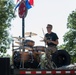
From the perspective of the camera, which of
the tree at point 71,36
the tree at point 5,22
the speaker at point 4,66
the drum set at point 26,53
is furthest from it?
the tree at point 71,36

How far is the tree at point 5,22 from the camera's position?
A: 35125mm

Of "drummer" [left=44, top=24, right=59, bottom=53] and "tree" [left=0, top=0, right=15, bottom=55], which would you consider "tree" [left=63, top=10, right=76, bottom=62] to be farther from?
"drummer" [left=44, top=24, right=59, bottom=53]

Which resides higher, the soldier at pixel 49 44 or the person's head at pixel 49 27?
the person's head at pixel 49 27

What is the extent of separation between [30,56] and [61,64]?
2.85ft

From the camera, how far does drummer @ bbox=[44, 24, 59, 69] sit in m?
8.99

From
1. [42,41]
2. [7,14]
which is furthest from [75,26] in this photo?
[42,41]

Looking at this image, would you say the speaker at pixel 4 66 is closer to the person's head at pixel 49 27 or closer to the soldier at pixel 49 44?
the soldier at pixel 49 44

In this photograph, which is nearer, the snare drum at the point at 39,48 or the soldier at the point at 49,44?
the snare drum at the point at 39,48

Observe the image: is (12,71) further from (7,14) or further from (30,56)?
(7,14)

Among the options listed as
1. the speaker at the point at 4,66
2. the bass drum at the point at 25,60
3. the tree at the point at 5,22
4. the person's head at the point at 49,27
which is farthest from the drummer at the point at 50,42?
the tree at the point at 5,22

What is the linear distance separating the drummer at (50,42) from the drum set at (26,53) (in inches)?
8.8

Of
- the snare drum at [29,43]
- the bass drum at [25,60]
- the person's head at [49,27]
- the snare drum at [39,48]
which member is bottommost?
the bass drum at [25,60]

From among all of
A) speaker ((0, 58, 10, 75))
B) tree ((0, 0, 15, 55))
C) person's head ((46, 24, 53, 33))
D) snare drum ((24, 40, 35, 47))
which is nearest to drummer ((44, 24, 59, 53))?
person's head ((46, 24, 53, 33))

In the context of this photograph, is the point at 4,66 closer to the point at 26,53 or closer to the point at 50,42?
the point at 26,53
